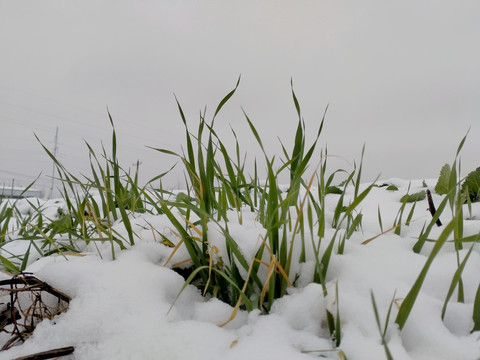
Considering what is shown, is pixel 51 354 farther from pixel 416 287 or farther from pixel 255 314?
pixel 416 287

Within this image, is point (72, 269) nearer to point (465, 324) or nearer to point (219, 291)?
point (219, 291)

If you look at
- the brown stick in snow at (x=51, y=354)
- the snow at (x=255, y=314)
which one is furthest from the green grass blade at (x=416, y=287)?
the brown stick in snow at (x=51, y=354)

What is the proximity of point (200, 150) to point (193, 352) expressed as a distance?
1.43ft

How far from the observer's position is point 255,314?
0.58m

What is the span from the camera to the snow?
0.50 m

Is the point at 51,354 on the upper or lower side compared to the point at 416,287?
lower

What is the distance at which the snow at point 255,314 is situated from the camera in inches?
19.5

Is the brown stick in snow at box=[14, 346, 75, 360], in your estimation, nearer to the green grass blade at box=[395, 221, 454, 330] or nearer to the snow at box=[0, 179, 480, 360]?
the snow at box=[0, 179, 480, 360]

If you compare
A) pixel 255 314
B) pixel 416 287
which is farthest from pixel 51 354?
pixel 416 287

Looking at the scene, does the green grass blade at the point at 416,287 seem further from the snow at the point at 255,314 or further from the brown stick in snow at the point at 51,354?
the brown stick in snow at the point at 51,354

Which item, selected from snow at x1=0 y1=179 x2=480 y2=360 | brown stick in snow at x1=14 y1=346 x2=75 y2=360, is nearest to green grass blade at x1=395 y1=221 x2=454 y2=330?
snow at x1=0 y1=179 x2=480 y2=360

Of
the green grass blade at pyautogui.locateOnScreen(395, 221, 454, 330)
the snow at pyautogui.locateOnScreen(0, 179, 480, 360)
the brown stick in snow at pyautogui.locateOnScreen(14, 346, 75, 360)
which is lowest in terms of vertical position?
the brown stick in snow at pyautogui.locateOnScreen(14, 346, 75, 360)

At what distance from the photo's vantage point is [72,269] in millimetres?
685

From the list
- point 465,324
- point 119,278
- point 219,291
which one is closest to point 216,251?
point 219,291
